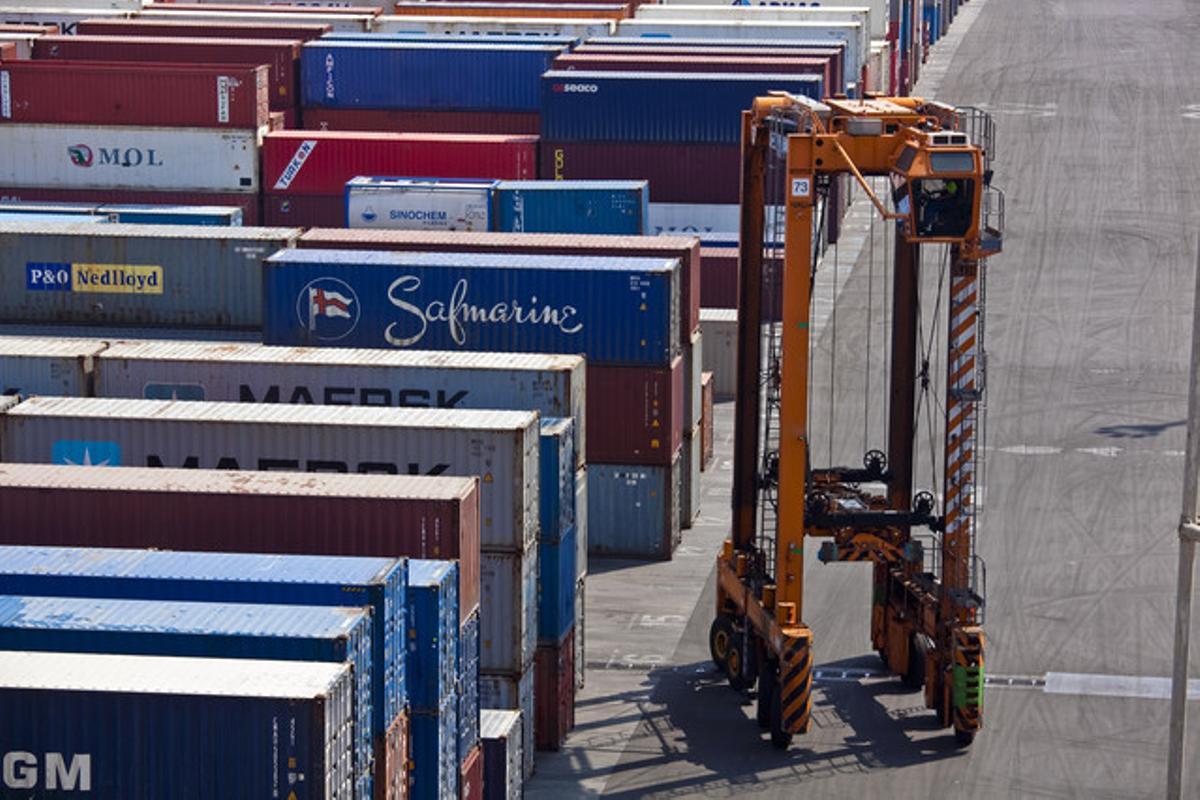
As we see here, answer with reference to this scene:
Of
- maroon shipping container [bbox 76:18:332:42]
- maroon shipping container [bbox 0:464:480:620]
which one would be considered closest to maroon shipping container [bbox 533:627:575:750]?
maroon shipping container [bbox 0:464:480:620]

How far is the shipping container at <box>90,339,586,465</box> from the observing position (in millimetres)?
40125

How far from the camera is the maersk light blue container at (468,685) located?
100.0 ft

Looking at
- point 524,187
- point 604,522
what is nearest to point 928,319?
point 524,187

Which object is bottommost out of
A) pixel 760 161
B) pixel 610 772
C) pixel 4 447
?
pixel 610 772

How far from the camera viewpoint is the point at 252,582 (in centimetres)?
2769

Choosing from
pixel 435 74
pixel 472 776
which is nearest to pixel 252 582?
pixel 472 776

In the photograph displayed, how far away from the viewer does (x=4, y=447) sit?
120ft

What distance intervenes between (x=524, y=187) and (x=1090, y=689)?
72.5 feet

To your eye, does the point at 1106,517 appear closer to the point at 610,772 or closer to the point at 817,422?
the point at 817,422

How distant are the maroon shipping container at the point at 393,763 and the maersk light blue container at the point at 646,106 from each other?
40.7m

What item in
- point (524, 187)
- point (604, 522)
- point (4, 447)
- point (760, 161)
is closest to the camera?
point (4, 447)

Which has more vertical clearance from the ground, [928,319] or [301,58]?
[301,58]

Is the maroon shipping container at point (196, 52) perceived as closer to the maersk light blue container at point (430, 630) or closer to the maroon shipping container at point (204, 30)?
the maroon shipping container at point (204, 30)

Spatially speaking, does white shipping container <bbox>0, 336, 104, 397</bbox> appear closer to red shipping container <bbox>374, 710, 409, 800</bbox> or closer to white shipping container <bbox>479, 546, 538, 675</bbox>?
white shipping container <bbox>479, 546, 538, 675</bbox>
